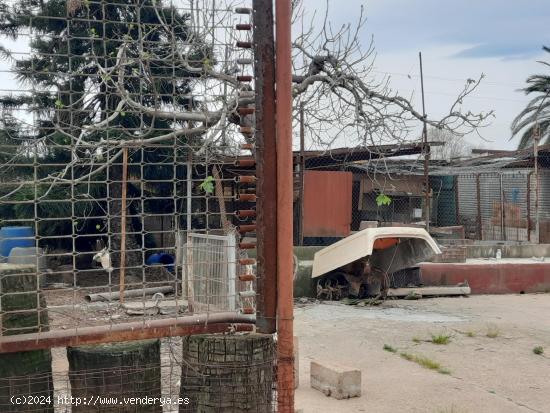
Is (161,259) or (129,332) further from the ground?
(129,332)

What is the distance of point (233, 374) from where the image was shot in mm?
3090

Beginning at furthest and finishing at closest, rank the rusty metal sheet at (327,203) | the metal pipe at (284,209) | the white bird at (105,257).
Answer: the rusty metal sheet at (327,203) < the white bird at (105,257) < the metal pipe at (284,209)

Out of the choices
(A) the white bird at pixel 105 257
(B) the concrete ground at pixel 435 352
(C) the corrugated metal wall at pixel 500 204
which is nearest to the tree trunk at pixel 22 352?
(A) the white bird at pixel 105 257

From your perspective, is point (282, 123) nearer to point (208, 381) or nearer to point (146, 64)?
point (208, 381)

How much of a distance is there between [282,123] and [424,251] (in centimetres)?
861

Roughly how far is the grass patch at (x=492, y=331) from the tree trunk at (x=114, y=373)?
6.43 m

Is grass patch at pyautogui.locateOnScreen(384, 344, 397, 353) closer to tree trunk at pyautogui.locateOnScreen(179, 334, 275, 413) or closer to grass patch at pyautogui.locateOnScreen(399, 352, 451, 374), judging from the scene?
grass patch at pyautogui.locateOnScreen(399, 352, 451, 374)

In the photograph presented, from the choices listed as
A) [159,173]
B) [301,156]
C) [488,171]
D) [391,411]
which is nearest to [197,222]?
[159,173]

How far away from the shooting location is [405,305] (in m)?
11.4

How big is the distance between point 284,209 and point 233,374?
84 cm

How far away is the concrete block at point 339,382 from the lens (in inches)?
221

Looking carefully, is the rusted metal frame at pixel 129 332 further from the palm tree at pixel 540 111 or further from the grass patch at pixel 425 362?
the palm tree at pixel 540 111

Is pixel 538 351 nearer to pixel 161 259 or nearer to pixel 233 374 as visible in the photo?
pixel 233 374

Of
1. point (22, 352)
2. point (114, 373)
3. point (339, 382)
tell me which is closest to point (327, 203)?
point (339, 382)
